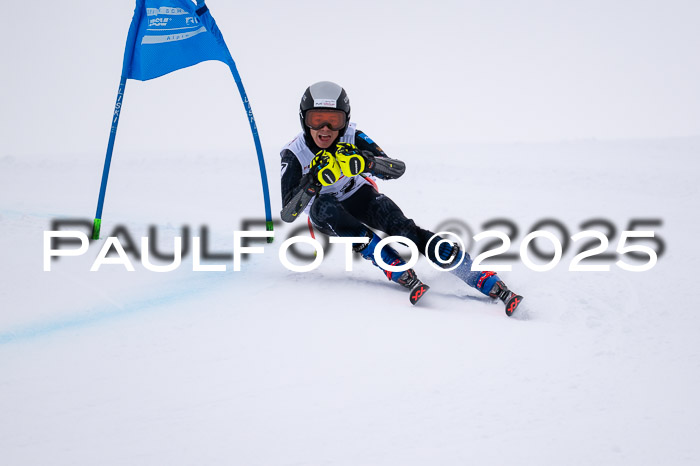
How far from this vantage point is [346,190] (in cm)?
452

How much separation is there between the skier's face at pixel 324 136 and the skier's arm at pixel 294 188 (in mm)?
199

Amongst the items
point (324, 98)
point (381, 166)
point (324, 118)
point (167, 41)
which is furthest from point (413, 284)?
point (167, 41)

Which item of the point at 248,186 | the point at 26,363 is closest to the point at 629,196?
the point at 248,186

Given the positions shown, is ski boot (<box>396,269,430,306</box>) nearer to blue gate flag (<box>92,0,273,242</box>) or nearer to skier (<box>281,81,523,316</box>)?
skier (<box>281,81,523,316</box>)

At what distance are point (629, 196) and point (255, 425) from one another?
586cm

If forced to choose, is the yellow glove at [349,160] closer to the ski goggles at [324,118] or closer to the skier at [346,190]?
the skier at [346,190]

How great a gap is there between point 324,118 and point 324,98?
0.44 feet

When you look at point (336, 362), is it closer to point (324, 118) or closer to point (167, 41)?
point (324, 118)

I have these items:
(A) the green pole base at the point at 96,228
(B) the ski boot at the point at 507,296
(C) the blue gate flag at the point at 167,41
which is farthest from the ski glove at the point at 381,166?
(A) the green pole base at the point at 96,228

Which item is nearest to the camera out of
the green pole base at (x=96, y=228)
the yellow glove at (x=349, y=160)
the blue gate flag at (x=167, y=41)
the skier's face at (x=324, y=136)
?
the yellow glove at (x=349, y=160)

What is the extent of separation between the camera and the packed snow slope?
7.86 ft

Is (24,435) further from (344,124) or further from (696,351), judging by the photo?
(696,351)

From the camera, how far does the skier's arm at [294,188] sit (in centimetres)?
407

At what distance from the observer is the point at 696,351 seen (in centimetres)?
325
